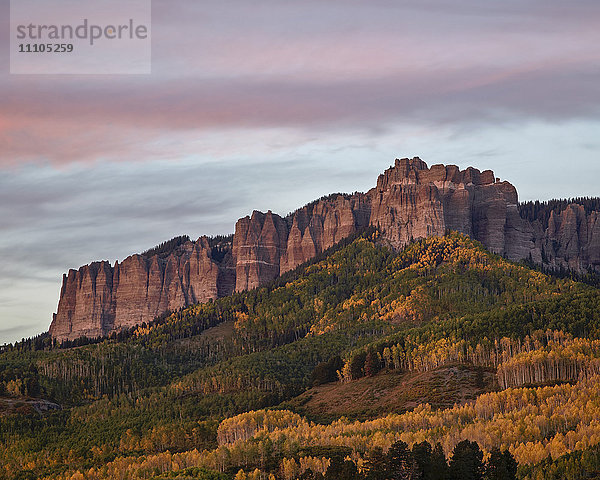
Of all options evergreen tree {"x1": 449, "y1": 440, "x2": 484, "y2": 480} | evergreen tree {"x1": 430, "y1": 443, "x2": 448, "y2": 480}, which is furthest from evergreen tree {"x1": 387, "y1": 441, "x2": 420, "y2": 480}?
evergreen tree {"x1": 449, "y1": 440, "x2": 484, "y2": 480}

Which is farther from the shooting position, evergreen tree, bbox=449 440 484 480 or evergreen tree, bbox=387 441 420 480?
A: evergreen tree, bbox=387 441 420 480

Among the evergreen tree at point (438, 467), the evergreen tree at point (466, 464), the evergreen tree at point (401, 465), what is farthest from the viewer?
the evergreen tree at point (401, 465)

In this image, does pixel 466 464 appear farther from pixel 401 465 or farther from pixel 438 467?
pixel 401 465

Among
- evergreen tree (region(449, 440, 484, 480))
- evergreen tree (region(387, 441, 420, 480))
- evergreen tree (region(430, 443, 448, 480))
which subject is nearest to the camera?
evergreen tree (region(449, 440, 484, 480))

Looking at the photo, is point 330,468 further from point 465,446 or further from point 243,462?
point 243,462

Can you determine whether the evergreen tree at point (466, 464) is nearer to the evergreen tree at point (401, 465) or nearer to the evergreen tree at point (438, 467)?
the evergreen tree at point (438, 467)

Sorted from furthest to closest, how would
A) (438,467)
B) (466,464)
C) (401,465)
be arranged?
(401,465)
(438,467)
(466,464)

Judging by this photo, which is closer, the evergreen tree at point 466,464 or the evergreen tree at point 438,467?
the evergreen tree at point 466,464

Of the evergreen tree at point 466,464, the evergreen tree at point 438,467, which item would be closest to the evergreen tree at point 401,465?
the evergreen tree at point 438,467

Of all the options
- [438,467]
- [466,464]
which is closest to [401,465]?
[438,467]

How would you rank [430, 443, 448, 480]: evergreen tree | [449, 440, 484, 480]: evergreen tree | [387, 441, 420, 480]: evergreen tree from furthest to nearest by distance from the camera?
[387, 441, 420, 480]: evergreen tree
[430, 443, 448, 480]: evergreen tree
[449, 440, 484, 480]: evergreen tree

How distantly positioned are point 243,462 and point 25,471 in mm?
50368

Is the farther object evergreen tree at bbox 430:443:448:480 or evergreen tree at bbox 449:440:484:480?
evergreen tree at bbox 430:443:448:480

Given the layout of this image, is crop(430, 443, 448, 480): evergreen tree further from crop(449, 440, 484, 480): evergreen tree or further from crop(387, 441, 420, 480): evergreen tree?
crop(387, 441, 420, 480): evergreen tree
